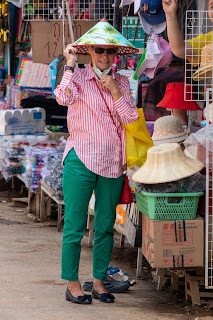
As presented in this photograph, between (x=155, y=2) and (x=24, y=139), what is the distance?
3.73 metres

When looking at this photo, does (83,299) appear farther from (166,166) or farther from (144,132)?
(144,132)

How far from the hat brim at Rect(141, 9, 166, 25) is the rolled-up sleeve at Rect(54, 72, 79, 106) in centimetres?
159

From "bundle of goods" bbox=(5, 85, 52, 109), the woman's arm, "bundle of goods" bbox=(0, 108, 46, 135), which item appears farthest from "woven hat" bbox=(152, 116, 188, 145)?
"bundle of goods" bbox=(5, 85, 52, 109)

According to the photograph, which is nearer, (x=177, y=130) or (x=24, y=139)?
(x=177, y=130)

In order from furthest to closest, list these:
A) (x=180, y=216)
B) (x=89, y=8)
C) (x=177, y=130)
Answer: (x=89, y=8), (x=177, y=130), (x=180, y=216)

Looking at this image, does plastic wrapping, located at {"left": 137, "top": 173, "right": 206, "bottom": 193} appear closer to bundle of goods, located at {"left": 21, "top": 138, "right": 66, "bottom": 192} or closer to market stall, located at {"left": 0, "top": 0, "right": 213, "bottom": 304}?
market stall, located at {"left": 0, "top": 0, "right": 213, "bottom": 304}

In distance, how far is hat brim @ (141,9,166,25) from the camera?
18.9 feet

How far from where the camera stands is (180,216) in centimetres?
430

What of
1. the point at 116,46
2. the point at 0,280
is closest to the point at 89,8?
the point at 116,46

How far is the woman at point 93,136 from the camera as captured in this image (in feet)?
14.7

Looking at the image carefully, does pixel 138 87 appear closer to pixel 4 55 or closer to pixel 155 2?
pixel 155 2

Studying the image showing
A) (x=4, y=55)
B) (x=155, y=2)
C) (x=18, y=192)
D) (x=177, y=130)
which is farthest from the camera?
(x=4, y=55)

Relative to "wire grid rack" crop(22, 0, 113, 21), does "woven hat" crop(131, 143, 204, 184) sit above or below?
below

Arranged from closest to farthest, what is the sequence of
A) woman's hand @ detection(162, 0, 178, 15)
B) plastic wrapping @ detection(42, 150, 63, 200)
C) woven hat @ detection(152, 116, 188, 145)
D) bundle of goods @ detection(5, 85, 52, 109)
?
woman's hand @ detection(162, 0, 178, 15) → woven hat @ detection(152, 116, 188, 145) → plastic wrapping @ detection(42, 150, 63, 200) → bundle of goods @ detection(5, 85, 52, 109)
